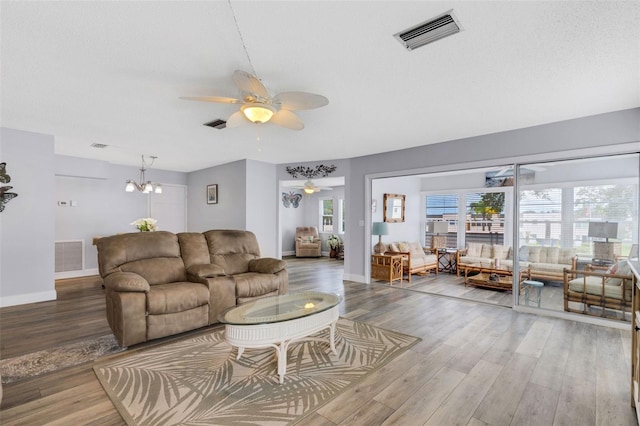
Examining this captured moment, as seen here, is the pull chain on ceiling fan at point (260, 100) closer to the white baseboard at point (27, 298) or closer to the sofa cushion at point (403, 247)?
the white baseboard at point (27, 298)

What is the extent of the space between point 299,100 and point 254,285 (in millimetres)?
2401

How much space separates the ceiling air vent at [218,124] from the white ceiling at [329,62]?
0.14 m

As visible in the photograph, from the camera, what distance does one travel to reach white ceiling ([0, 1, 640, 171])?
1.95 meters

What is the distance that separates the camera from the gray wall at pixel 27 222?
451cm

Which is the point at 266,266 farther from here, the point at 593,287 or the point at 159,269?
the point at 593,287

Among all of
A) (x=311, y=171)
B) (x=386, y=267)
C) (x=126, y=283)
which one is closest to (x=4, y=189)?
(x=126, y=283)

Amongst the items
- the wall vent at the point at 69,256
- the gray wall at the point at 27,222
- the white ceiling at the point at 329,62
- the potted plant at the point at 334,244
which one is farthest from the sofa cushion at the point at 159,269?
the potted plant at the point at 334,244

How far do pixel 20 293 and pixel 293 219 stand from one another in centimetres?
725

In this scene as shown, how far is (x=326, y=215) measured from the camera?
35.3ft

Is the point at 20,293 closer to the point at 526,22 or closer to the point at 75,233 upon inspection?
the point at 75,233

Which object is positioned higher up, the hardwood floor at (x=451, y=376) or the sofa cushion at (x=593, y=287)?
the sofa cushion at (x=593, y=287)

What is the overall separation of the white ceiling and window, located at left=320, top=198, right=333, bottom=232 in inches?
250

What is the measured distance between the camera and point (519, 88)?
119 inches

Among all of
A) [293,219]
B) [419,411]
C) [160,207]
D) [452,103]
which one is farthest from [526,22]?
[293,219]
